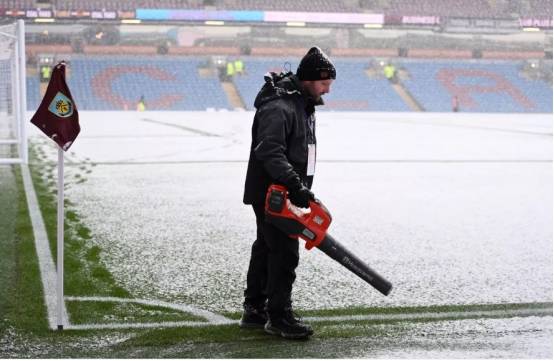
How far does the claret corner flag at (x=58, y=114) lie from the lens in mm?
4055

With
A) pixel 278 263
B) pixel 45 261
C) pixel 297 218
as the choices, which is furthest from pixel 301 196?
pixel 45 261

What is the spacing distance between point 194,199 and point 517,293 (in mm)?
4910

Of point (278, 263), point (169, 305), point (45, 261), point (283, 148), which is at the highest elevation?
point (283, 148)

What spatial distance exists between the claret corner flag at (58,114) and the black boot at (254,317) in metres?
1.19

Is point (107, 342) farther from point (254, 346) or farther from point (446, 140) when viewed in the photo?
point (446, 140)

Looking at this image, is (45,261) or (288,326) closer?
(288,326)

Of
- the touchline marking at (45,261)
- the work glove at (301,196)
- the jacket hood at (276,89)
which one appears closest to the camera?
the work glove at (301,196)

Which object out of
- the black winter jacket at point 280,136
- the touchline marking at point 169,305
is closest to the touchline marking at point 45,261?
the touchline marking at point 169,305

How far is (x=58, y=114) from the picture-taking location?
4.14 meters

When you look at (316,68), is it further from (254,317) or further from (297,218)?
(254,317)

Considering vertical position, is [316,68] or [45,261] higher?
[316,68]

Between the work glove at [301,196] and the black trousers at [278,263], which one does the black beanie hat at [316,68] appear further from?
the black trousers at [278,263]

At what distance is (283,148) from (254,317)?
37.0 inches

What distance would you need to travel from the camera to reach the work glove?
376cm
